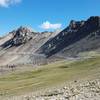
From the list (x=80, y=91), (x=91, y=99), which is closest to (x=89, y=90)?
(x=80, y=91)

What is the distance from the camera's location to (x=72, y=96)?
32.7 m

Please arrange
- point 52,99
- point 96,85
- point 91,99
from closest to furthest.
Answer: point 91,99 → point 52,99 → point 96,85

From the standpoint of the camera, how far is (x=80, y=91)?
114 feet

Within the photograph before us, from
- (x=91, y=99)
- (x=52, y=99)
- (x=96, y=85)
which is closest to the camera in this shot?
(x=91, y=99)

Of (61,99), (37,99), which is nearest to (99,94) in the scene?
(61,99)

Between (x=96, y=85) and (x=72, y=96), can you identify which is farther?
(x=96, y=85)

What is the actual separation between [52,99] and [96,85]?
227 inches

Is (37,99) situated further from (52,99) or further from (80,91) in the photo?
(80,91)

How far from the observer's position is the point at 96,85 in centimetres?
3631

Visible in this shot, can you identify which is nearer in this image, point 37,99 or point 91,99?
point 91,99

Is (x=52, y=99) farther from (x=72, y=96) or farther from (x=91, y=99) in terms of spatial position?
(x=91, y=99)

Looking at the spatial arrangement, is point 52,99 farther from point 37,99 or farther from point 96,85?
point 96,85

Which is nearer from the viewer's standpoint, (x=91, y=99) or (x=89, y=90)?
(x=91, y=99)

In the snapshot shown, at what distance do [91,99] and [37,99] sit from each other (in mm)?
7136
